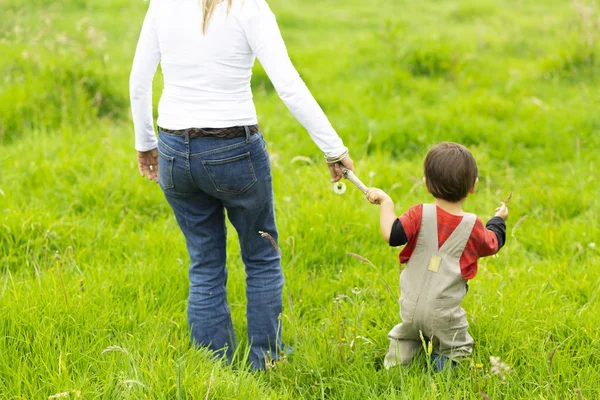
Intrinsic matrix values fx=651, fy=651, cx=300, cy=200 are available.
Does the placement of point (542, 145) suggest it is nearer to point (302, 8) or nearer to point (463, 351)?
point (463, 351)

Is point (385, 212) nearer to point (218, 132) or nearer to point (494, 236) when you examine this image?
point (494, 236)

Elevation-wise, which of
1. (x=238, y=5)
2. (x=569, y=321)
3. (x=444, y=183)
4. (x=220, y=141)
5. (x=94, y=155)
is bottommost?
(x=569, y=321)

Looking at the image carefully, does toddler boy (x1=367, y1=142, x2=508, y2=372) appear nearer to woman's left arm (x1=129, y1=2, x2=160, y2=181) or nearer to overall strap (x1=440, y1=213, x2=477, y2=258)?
overall strap (x1=440, y1=213, x2=477, y2=258)

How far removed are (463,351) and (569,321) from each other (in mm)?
659

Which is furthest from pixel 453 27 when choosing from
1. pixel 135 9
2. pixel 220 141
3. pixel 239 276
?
pixel 220 141

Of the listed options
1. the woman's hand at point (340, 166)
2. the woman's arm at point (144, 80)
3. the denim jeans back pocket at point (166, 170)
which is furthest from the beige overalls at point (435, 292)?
the woman's arm at point (144, 80)

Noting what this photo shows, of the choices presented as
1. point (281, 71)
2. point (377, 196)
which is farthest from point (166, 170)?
point (377, 196)

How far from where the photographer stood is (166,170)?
288 centimetres

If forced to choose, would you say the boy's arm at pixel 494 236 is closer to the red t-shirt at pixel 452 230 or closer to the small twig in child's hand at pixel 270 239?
the red t-shirt at pixel 452 230

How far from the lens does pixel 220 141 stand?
275cm

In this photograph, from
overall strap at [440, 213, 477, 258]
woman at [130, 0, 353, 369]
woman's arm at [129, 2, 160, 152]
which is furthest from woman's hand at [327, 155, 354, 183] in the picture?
woman's arm at [129, 2, 160, 152]

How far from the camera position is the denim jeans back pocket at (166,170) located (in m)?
2.85

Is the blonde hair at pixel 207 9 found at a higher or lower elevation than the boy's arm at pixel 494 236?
higher

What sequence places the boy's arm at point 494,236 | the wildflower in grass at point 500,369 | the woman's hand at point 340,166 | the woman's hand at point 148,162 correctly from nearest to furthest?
the wildflower in grass at point 500,369
the boy's arm at point 494,236
the woman's hand at point 340,166
the woman's hand at point 148,162
